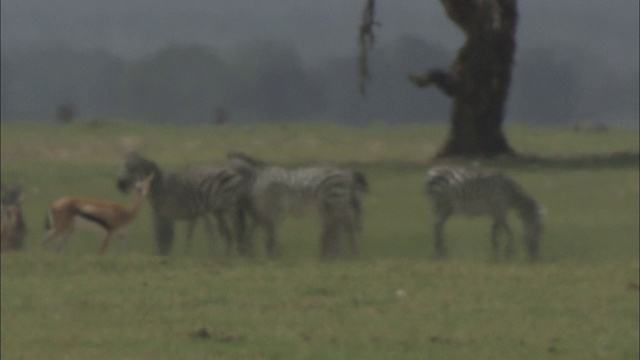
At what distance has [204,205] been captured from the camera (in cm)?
2147

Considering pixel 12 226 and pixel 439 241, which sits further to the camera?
pixel 12 226

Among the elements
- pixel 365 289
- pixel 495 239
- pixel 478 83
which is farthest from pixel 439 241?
pixel 478 83

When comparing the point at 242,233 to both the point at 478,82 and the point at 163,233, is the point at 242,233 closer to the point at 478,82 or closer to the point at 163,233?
the point at 163,233

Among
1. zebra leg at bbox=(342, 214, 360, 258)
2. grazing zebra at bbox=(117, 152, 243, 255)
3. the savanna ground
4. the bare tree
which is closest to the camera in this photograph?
the savanna ground

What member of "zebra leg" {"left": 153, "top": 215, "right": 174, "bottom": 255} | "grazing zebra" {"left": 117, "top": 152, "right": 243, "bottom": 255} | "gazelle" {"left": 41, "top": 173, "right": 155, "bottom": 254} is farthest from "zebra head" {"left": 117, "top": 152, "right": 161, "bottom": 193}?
"zebra leg" {"left": 153, "top": 215, "right": 174, "bottom": 255}

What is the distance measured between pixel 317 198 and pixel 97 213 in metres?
2.34

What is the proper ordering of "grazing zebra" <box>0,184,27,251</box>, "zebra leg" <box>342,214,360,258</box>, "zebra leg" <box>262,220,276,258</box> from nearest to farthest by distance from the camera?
"zebra leg" <box>262,220,276,258</box>
"zebra leg" <box>342,214,360,258</box>
"grazing zebra" <box>0,184,27,251</box>

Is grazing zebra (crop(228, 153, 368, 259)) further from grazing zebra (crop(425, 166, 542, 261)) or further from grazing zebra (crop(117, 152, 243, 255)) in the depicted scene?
grazing zebra (crop(425, 166, 542, 261))

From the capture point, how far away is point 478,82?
32.7 metres

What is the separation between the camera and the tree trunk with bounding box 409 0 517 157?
32.4 metres

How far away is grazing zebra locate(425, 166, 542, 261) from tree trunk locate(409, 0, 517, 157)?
1084cm

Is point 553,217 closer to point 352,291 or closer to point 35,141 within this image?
point 352,291

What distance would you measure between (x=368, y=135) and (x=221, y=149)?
4.25 m

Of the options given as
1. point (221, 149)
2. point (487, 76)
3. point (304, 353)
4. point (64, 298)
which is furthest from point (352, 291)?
point (221, 149)
